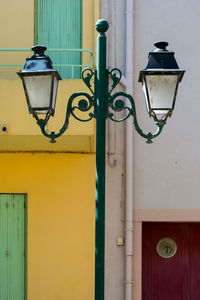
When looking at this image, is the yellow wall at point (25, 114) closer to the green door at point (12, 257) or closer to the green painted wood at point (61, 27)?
the green painted wood at point (61, 27)

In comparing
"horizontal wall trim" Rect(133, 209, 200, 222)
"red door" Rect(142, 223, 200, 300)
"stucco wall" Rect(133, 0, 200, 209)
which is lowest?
"red door" Rect(142, 223, 200, 300)

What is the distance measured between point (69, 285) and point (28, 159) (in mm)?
1928

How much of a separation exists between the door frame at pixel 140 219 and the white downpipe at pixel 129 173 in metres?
0.12

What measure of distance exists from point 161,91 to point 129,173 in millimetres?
3666

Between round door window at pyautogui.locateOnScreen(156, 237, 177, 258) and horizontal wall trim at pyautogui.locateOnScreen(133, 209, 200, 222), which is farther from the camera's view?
round door window at pyautogui.locateOnScreen(156, 237, 177, 258)

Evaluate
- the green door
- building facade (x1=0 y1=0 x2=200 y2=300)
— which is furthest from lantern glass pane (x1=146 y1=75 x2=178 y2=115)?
the green door

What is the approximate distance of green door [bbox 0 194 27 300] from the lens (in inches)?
305

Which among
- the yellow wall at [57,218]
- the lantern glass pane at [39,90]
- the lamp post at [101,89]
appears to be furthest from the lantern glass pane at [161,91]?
Answer: the yellow wall at [57,218]

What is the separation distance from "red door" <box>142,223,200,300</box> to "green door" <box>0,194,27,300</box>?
195 cm

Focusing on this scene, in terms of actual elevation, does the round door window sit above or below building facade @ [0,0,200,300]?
below

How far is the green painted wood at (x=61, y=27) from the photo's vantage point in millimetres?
7770

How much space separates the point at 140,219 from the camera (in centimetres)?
798

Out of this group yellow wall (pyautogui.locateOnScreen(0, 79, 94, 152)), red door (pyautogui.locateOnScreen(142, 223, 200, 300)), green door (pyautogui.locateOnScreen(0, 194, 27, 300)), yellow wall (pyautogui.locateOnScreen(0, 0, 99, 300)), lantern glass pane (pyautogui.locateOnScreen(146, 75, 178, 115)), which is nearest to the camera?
lantern glass pane (pyautogui.locateOnScreen(146, 75, 178, 115))

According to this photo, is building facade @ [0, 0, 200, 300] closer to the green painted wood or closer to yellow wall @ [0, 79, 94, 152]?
the green painted wood
